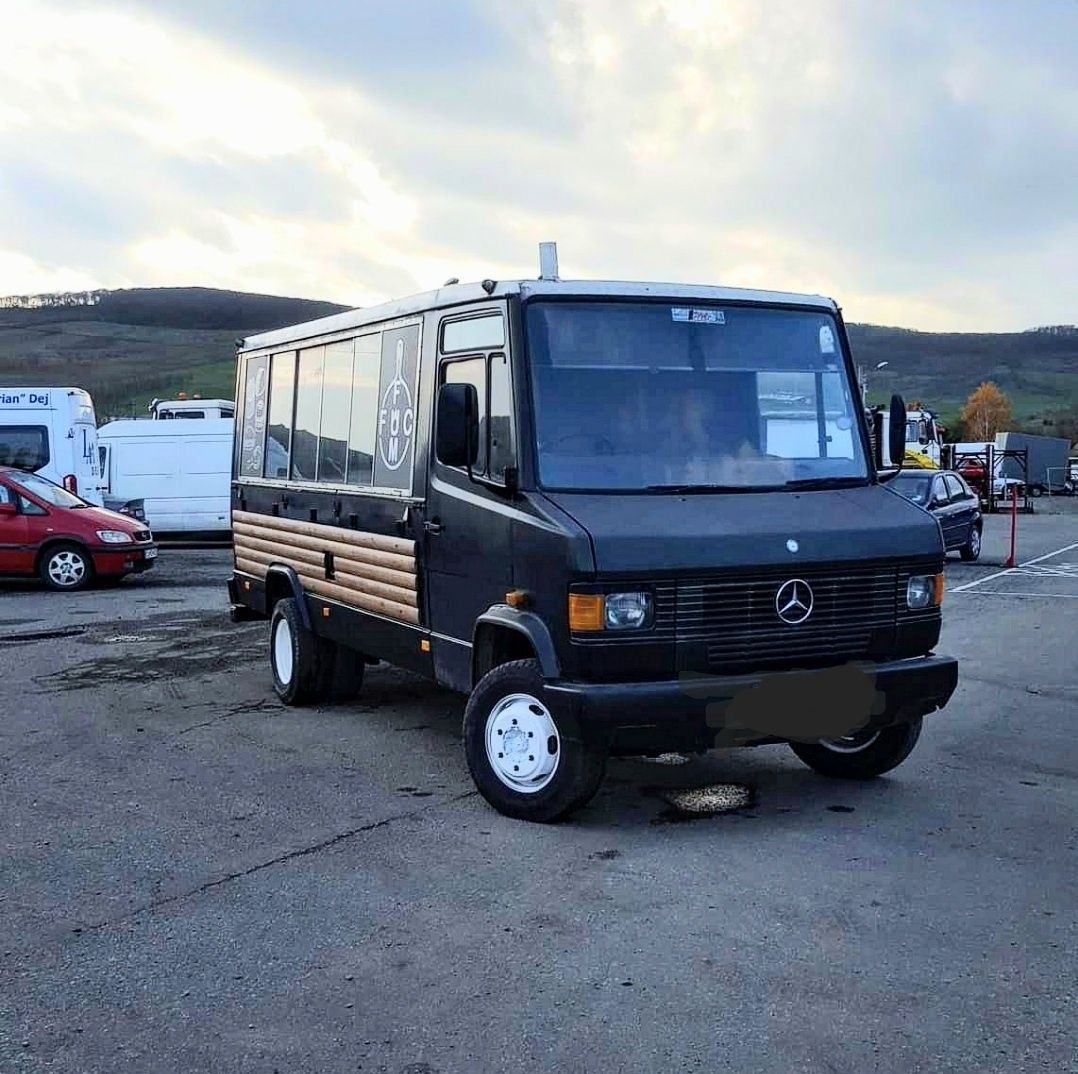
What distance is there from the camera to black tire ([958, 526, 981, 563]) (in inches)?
902

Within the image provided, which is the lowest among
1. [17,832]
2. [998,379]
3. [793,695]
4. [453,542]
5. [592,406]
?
[17,832]

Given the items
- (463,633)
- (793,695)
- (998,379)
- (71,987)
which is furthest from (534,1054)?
(998,379)

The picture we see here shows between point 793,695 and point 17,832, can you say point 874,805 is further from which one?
point 17,832

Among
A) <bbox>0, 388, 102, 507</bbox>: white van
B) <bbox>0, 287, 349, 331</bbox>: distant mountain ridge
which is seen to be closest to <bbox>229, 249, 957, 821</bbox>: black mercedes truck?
<bbox>0, 388, 102, 507</bbox>: white van

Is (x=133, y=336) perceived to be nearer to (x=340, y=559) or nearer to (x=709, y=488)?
(x=340, y=559)

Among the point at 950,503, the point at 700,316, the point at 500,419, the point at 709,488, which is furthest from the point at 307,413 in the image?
the point at 950,503

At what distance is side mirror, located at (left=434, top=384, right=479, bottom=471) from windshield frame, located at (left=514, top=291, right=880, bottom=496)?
0.27 metres

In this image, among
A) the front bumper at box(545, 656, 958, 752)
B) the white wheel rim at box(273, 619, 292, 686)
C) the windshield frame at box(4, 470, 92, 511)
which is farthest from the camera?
the windshield frame at box(4, 470, 92, 511)

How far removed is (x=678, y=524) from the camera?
5.96 meters

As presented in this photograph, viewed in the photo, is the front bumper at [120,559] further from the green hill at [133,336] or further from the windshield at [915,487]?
the green hill at [133,336]

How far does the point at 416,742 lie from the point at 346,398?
85.8 inches

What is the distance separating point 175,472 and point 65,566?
28.6 feet

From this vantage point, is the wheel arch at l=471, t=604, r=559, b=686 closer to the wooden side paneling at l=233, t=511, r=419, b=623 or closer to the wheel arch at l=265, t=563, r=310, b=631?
the wooden side paneling at l=233, t=511, r=419, b=623

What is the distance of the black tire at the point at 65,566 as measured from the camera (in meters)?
17.8
